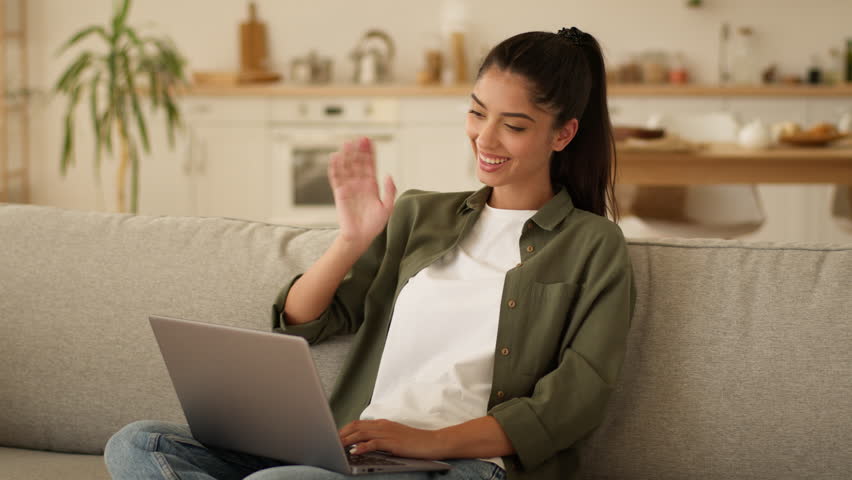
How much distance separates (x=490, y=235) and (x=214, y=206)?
4.26 m

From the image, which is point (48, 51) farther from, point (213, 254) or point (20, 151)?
point (213, 254)

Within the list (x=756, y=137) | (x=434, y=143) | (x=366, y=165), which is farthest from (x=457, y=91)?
(x=366, y=165)

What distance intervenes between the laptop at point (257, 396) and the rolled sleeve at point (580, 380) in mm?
134

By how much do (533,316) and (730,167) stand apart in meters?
2.14

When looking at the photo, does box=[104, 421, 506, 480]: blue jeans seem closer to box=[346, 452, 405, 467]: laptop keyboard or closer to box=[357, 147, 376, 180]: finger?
box=[346, 452, 405, 467]: laptop keyboard

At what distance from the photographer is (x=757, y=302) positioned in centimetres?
159

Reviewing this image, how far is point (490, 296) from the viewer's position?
1507 mm

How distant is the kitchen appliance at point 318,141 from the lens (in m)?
5.38

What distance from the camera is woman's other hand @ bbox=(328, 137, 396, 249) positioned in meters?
1.53

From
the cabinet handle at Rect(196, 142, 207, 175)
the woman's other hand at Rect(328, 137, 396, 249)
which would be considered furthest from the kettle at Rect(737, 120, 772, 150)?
the cabinet handle at Rect(196, 142, 207, 175)

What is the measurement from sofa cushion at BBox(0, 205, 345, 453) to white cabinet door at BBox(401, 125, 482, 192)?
360 cm

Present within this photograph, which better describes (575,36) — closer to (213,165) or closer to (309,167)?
(309,167)

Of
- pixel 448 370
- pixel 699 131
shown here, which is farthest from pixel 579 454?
pixel 699 131

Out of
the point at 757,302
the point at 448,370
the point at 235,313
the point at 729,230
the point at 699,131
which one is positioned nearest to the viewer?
the point at 448,370
